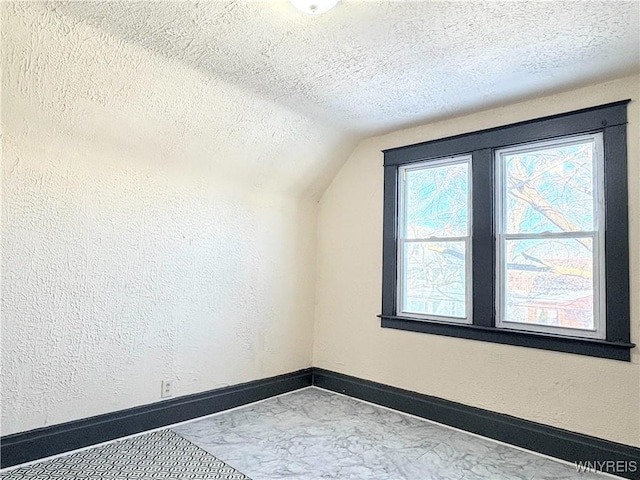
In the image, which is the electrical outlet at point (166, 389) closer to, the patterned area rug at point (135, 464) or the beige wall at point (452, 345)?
the patterned area rug at point (135, 464)

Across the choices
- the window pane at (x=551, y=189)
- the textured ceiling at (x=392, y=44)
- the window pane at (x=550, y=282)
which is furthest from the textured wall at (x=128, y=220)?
the window pane at (x=550, y=282)

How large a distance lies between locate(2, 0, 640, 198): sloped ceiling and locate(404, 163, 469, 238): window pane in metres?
0.50

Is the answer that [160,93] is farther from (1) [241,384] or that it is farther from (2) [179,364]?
(1) [241,384]

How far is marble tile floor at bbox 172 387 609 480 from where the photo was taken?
2.54m

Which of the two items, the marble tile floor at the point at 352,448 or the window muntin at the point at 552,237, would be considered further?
the window muntin at the point at 552,237

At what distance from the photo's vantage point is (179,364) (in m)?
3.26

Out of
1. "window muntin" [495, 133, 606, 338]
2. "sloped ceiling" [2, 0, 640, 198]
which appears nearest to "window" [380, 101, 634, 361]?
"window muntin" [495, 133, 606, 338]

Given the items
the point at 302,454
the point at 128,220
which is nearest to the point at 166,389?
the point at 302,454

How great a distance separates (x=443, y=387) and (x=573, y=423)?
911 mm

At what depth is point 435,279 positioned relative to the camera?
3.60m

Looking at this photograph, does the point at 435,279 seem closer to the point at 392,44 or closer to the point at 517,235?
the point at 517,235

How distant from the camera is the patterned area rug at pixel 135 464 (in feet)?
7.82

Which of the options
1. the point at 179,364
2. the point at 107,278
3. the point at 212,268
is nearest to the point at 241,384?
the point at 179,364

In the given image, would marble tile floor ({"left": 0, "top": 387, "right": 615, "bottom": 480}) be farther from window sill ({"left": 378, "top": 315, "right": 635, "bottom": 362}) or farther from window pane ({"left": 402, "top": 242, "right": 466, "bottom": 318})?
window pane ({"left": 402, "top": 242, "right": 466, "bottom": 318})
